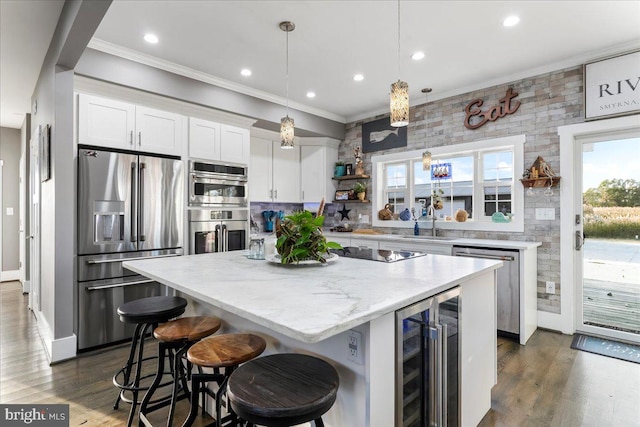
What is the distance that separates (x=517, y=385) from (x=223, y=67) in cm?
391

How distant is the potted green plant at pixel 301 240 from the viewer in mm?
1970

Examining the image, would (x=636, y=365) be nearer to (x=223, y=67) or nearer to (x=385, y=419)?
(x=385, y=419)

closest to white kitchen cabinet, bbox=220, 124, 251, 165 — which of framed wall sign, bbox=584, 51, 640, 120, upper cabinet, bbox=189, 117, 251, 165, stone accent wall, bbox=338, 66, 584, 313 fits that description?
upper cabinet, bbox=189, 117, 251, 165

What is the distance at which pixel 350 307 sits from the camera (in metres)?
1.16

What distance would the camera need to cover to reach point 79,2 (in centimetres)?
203

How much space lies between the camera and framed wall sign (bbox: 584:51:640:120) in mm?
3045

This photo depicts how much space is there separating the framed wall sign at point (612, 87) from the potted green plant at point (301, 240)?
3.11m

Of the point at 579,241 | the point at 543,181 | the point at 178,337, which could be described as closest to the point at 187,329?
the point at 178,337

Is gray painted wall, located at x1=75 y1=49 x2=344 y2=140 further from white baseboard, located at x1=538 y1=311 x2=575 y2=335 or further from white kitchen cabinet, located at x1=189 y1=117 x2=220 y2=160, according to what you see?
white baseboard, located at x1=538 y1=311 x2=575 y2=335

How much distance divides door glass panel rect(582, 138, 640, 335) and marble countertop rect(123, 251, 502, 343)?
86.8 inches

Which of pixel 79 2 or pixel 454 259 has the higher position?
pixel 79 2

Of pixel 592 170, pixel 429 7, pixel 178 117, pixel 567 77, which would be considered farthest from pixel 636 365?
pixel 178 117

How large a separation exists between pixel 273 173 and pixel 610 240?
165 inches

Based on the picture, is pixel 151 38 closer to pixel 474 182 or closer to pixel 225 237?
pixel 225 237
